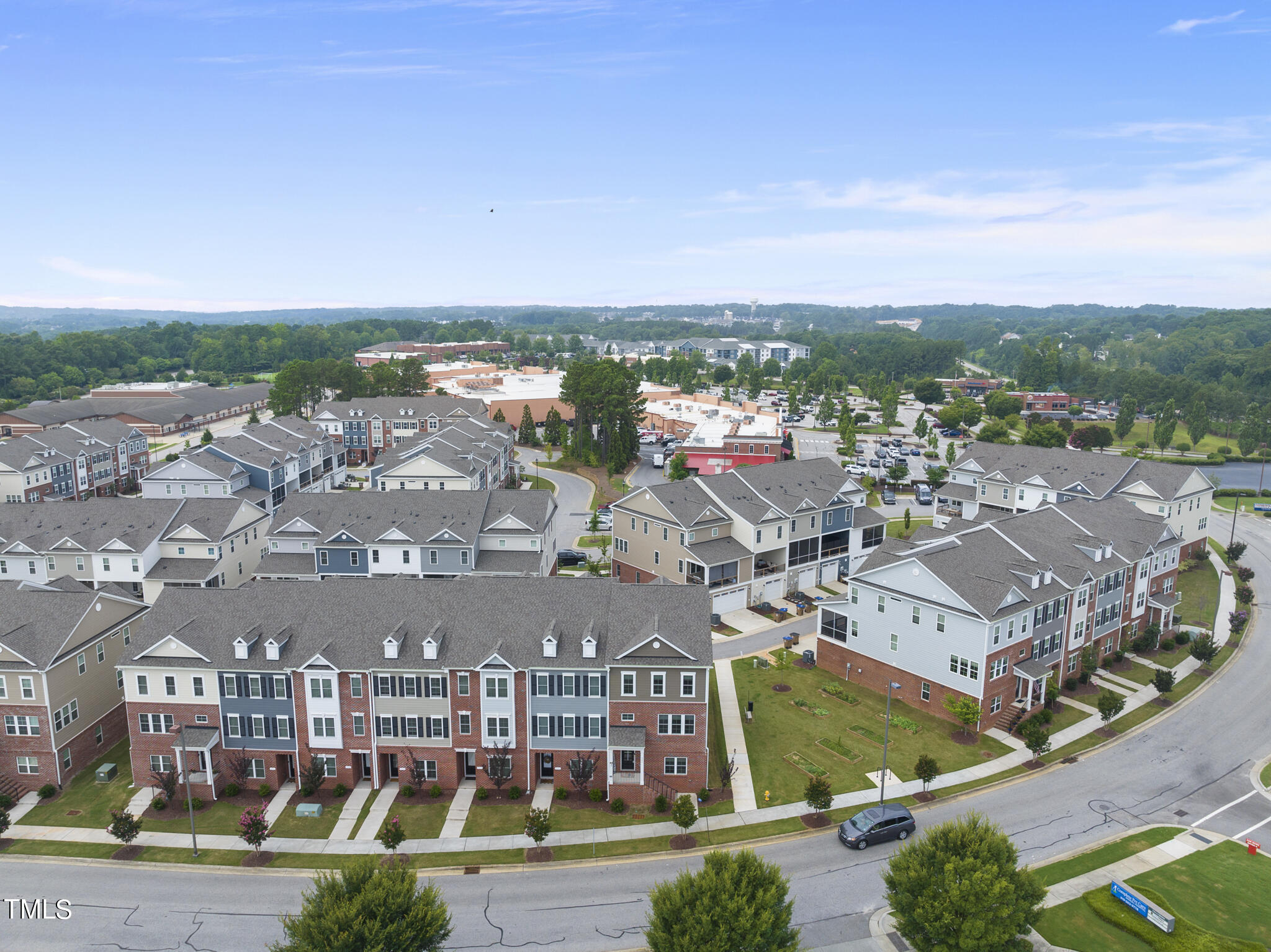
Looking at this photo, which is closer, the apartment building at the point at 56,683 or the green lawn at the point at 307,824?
the green lawn at the point at 307,824

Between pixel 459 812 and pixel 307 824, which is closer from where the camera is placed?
pixel 307 824

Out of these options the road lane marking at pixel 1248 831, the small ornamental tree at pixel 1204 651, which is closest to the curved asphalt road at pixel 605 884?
the road lane marking at pixel 1248 831

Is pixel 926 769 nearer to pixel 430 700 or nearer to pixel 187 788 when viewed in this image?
pixel 430 700

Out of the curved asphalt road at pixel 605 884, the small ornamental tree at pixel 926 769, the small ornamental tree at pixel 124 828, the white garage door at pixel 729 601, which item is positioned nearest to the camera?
the curved asphalt road at pixel 605 884

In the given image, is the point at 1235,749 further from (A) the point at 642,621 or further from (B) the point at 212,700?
(B) the point at 212,700

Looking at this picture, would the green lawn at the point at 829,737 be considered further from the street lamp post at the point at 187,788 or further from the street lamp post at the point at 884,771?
the street lamp post at the point at 187,788

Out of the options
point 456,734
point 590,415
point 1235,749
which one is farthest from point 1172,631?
point 590,415

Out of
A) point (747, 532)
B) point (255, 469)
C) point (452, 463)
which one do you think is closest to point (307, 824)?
point (747, 532)

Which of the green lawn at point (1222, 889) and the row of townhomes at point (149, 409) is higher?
the row of townhomes at point (149, 409)
